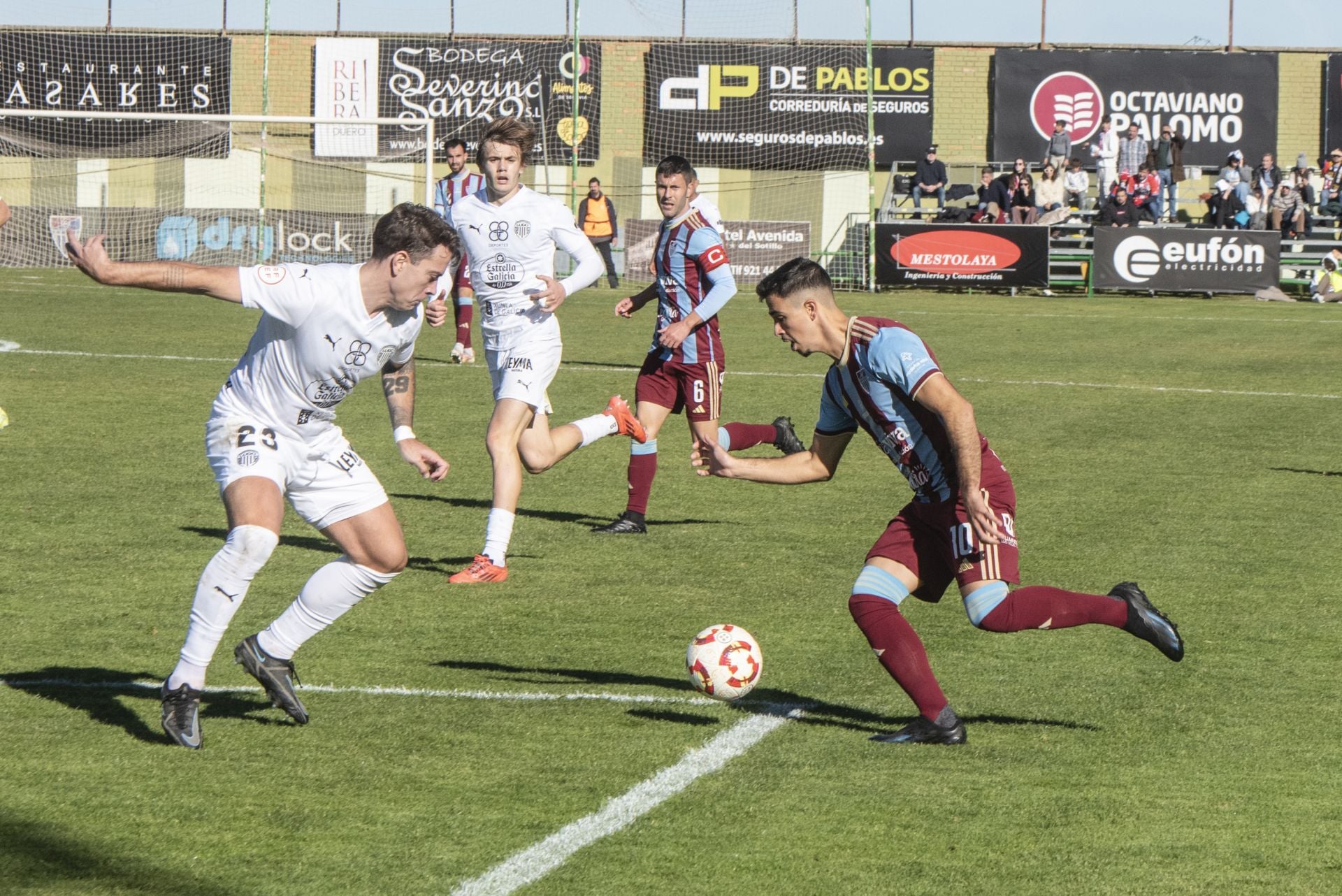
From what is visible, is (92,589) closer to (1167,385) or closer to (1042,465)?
(1042,465)

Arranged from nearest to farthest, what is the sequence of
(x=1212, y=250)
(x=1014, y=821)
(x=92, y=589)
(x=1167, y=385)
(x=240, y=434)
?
(x=1014, y=821), (x=240, y=434), (x=92, y=589), (x=1167, y=385), (x=1212, y=250)

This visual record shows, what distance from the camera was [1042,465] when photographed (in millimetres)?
12883

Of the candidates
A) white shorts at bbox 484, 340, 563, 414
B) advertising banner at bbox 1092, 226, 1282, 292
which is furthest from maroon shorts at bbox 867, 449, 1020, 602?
advertising banner at bbox 1092, 226, 1282, 292

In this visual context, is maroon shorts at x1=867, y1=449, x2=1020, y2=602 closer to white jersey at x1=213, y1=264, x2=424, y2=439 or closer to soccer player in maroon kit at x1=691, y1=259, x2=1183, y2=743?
soccer player in maroon kit at x1=691, y1=259, x2=1183, y2=743

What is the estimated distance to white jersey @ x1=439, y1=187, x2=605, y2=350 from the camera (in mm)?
9359

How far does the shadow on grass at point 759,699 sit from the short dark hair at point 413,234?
187 cm

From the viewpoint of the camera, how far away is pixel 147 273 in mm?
5328

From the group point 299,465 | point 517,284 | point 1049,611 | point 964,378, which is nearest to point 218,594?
point 299,465

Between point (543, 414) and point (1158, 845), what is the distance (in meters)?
5.31

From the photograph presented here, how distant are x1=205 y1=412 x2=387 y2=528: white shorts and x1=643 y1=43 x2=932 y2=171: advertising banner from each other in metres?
37.2

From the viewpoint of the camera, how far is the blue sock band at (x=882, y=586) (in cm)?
593

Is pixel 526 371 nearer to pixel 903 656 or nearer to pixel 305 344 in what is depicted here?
pixel 305 344

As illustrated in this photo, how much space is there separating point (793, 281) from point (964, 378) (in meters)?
12.9

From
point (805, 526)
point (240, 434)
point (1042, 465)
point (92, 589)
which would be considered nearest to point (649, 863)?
point (240, 434)
